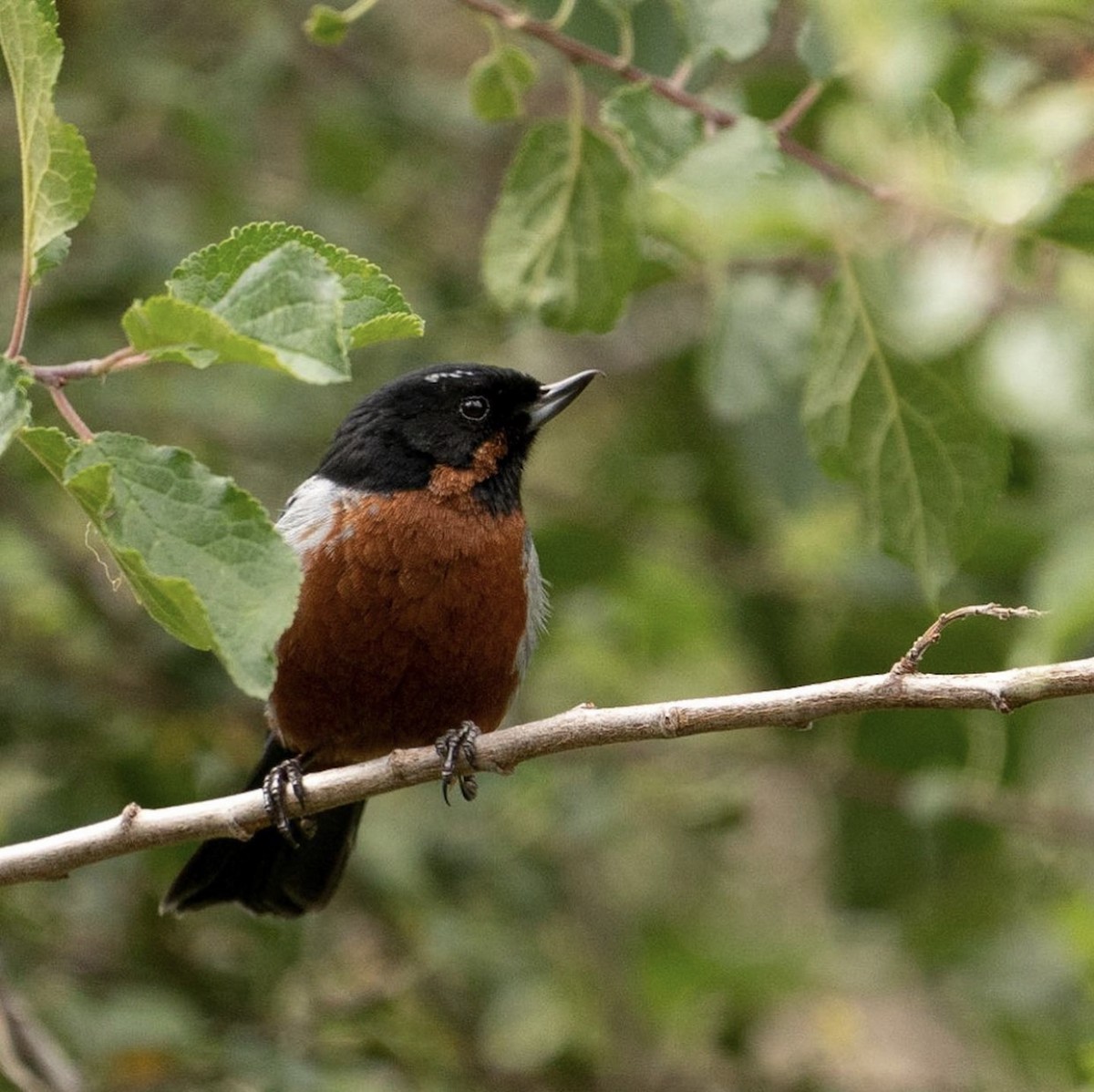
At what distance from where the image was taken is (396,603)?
3.85 m

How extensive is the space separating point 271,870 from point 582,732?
2033mm

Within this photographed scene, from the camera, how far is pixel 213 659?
17.6ft

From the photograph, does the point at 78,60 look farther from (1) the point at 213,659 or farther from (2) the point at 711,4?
(2) the point at 711,4

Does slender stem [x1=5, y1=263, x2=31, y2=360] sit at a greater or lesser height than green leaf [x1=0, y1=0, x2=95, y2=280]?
lesser

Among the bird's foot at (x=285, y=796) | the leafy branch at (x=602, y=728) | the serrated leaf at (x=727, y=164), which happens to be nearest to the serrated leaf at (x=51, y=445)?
the leafy branch at (x=602, y=728)

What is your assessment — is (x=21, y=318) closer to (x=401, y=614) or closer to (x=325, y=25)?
(x=325, y=25)

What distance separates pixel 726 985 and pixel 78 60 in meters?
3.80

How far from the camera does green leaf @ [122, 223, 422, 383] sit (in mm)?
2020

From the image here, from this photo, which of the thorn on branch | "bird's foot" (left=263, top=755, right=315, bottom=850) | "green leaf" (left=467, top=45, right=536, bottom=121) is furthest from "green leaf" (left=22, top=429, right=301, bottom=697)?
"green leaf" (left=467, top=45, right=536, bottom=121)

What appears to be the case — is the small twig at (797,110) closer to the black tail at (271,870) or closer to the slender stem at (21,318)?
the slender stem at (21,318)

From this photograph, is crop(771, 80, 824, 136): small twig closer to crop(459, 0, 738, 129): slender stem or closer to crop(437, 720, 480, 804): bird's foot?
crop(459, 0, 738, 129): slender stem

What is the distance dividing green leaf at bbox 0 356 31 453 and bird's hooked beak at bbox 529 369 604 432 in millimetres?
2246

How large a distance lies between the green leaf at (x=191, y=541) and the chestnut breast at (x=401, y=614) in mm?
1633

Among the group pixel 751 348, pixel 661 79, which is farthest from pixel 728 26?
pixel 751 348
